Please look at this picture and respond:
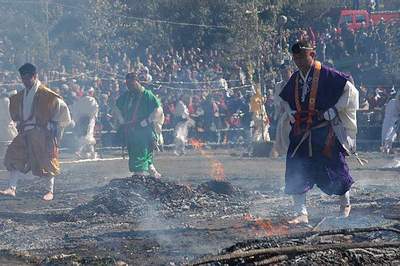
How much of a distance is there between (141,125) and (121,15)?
61.3 ft

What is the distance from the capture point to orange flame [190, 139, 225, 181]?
1608 cm

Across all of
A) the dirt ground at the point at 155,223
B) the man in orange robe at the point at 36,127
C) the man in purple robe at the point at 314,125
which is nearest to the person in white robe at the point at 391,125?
the dirt ground at the point at 155,223

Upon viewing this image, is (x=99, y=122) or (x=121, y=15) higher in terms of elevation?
(x=121, y=15)

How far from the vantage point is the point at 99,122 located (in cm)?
2419

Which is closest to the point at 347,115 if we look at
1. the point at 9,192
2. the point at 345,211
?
the point at 345,211

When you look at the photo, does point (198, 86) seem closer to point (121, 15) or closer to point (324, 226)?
point (121, 15)

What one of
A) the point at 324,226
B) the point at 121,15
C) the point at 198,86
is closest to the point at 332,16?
the point at 121,15

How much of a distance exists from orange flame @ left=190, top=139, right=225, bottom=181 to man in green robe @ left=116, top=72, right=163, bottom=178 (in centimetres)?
136

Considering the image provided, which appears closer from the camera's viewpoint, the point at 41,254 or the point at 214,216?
the point at 41,254

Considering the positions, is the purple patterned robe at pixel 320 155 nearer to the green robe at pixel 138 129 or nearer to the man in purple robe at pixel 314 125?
the man in purple robe at pixel 314 125

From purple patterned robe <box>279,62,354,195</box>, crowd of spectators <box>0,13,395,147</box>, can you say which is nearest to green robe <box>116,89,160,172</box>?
purple patterned robe <box>279,62,354,195</box>

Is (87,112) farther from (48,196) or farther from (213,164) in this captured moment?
(48,196)

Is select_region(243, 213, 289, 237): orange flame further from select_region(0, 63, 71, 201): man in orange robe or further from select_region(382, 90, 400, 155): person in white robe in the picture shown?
select_region(382, 90, 400, 155): person in white robe

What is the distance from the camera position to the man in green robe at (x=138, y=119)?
14148 mm
